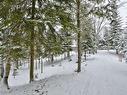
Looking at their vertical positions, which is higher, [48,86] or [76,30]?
[76,30]

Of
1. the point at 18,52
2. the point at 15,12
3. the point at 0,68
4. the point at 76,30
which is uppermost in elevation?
the point at 15,12

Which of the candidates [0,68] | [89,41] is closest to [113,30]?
[89,41]

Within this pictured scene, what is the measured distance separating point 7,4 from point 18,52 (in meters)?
2.95

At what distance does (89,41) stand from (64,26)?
2189cm

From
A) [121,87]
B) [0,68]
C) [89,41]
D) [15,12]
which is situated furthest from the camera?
[89,41]

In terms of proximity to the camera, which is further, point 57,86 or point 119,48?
point 119,48

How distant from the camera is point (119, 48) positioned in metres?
51.0

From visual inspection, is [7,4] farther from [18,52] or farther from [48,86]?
[48,86]

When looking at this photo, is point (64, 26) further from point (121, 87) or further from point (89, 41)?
point (89, 41)

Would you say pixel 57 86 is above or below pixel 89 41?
below

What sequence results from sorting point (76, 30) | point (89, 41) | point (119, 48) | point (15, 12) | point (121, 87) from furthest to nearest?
point (119, 48), point (89, 41), point (76, 30), point (15, 12), point (121, 87)

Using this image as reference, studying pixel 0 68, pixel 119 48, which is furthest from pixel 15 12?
pixel 119 48

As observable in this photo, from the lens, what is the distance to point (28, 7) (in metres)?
15.8

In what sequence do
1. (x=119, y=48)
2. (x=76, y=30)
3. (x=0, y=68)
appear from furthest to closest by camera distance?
(x=119, y=48) → (x=0, y=68) → (x=76, y=30)
